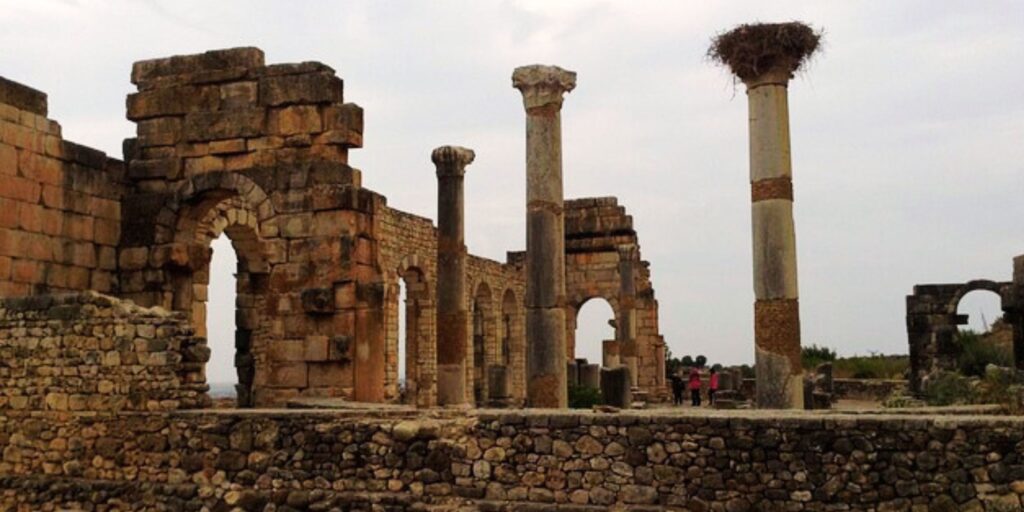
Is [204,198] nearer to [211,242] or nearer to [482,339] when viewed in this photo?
[211,242]

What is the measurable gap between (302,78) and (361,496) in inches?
258

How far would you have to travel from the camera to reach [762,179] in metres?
13.0

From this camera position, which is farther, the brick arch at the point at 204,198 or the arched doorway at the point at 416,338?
the arched doorway at the point at 416,338

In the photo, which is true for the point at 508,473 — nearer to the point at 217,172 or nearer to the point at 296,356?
the point at 296,356

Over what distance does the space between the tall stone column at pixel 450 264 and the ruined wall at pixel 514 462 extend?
27.4 feet

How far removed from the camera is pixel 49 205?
13.1 meters

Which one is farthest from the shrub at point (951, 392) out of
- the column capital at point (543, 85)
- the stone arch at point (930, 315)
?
the stone arch at point (930, 315)

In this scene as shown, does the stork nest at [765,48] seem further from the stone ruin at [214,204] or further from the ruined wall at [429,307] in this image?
the ruined wall at [429,307]

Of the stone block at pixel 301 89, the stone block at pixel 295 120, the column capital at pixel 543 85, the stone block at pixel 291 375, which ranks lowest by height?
the stone block at pixel 291 375

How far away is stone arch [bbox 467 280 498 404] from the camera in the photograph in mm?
30812

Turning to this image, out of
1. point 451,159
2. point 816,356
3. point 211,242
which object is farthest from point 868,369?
point 211,242

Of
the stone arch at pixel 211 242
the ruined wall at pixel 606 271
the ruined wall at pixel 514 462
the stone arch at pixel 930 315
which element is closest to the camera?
the ruined wall at pixel 514 462

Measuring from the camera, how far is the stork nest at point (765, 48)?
12.6 meters

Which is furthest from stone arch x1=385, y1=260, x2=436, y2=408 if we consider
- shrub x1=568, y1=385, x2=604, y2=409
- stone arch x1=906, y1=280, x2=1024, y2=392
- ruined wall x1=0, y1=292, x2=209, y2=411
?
ruined wall x1=0, y1=292, x2=209, y2=411
